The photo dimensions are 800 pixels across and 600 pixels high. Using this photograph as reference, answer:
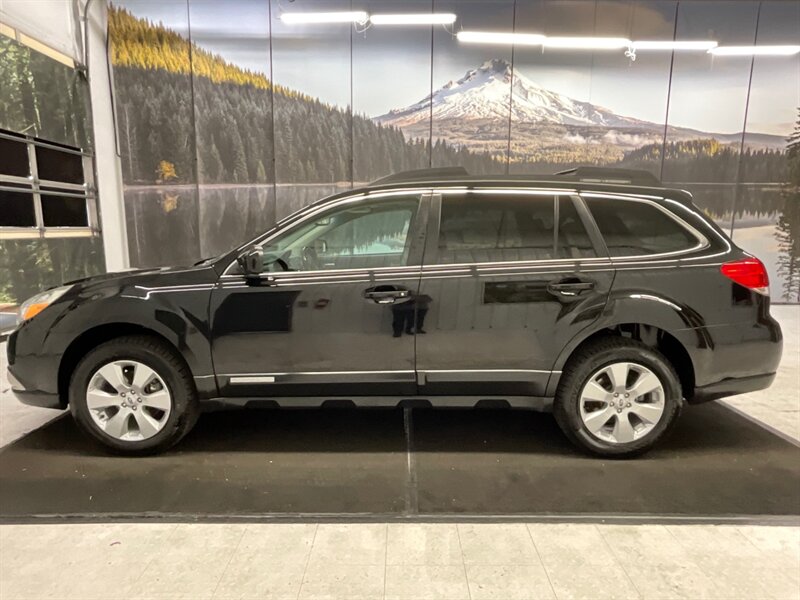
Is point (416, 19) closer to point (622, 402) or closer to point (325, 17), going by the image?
point (325, 17)

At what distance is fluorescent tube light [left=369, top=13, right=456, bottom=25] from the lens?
24.5 feet

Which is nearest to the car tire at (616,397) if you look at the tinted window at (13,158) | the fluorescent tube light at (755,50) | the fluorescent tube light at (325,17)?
the fluorescent tube light at (325,17)

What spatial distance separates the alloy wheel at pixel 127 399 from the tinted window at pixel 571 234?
2649mm

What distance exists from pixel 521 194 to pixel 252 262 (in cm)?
174

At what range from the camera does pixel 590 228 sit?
3.10m

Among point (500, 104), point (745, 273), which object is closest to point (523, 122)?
point (500, 104)

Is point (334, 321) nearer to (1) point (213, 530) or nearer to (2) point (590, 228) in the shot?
(1) point (213, 530)

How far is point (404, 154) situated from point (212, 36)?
3.40 metres

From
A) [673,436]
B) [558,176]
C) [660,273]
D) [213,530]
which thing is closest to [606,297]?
[660,273]

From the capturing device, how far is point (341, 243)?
10.9 ft

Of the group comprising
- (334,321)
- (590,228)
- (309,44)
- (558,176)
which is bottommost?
(334,321)

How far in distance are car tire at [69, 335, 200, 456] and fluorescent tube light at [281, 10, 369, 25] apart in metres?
6.20

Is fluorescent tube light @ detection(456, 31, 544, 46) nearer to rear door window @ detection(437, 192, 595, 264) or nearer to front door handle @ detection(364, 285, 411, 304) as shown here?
rear door window @ detection(437, 192, 595, 264)

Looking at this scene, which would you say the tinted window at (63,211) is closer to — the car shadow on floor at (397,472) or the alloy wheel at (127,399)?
the car shadow on floor at (397,472)
